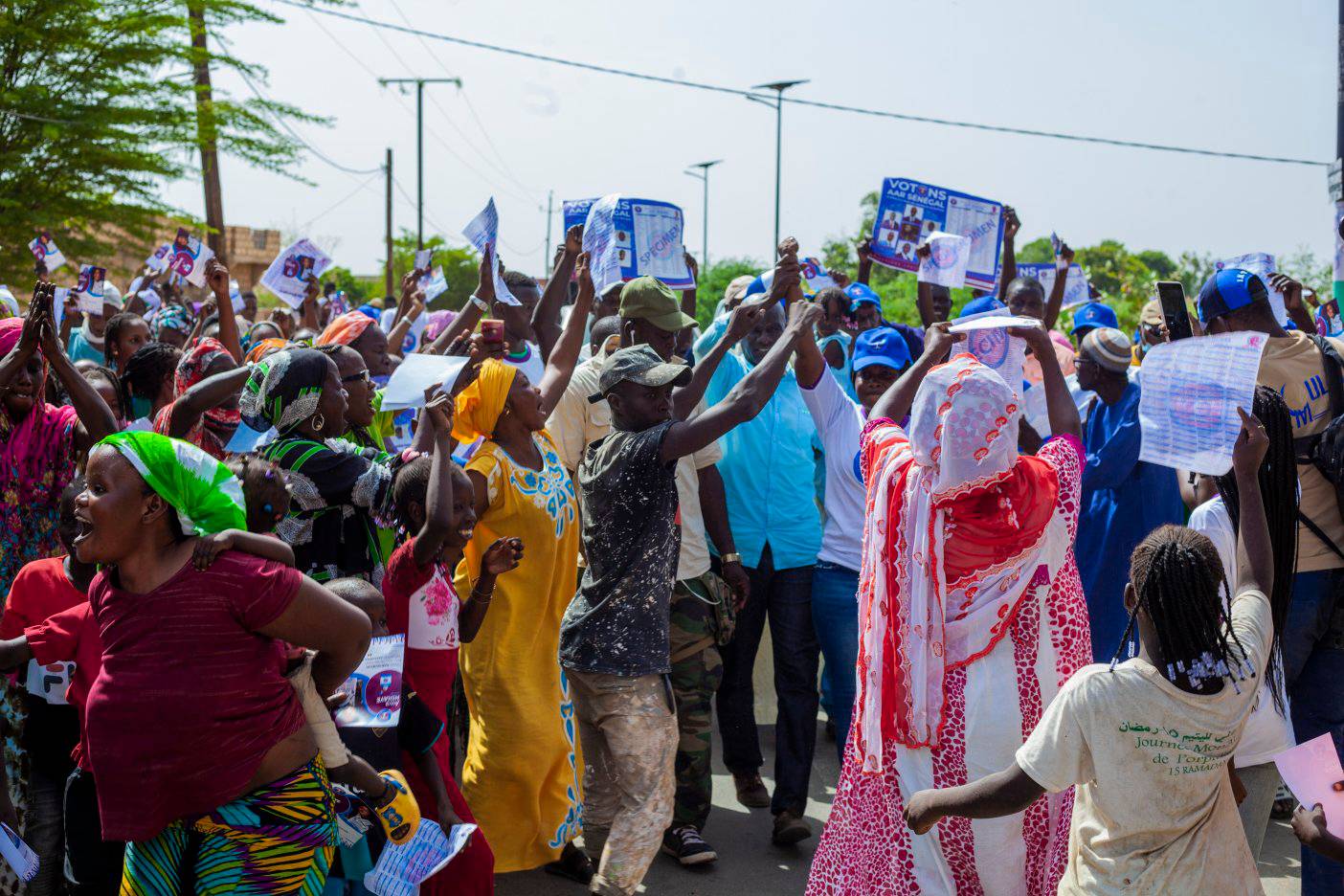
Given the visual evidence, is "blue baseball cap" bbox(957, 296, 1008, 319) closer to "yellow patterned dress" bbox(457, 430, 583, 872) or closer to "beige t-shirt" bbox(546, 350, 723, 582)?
"beige t-shirt" bbox(546, 350, 723, 582)

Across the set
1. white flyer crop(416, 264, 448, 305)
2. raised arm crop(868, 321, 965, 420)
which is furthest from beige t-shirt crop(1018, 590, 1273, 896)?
white flyer crop(416, 264, 448, 305)

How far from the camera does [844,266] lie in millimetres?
33125

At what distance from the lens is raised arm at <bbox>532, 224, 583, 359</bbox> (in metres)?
6.25

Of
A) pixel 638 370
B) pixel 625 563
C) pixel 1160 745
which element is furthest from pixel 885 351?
pixel 1160 745

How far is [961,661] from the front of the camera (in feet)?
12.4

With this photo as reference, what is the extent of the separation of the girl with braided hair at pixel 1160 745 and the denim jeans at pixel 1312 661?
1633 millimetres

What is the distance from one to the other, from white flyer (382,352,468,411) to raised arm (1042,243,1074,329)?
5010mm

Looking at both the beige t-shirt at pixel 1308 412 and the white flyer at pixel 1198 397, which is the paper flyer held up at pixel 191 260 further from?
the white flyer at pixel 1198 397

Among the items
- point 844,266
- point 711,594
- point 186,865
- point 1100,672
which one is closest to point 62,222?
point 711,594

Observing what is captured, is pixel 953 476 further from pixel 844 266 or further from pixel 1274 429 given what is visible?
pixel 844 266

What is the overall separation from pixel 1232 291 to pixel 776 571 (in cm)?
220

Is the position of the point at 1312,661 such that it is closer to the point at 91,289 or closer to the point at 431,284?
the point at 431,284

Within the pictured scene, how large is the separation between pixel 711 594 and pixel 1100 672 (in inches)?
104

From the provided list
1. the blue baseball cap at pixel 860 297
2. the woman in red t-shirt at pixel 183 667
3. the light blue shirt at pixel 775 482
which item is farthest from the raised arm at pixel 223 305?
the woman in red t-shirt at pixel 183 667
